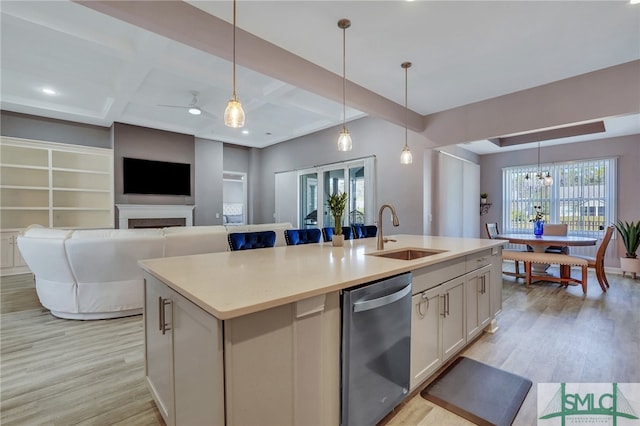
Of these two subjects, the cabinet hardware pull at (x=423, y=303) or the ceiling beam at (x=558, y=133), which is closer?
the cabinet hardware pull at (x=423, y=303)

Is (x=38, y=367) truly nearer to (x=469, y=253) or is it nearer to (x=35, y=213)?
(x=469, y=253)

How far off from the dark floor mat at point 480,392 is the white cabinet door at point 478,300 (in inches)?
12.9

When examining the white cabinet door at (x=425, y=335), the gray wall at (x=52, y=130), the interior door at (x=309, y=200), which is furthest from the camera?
the interior door at (x=309, y=200)

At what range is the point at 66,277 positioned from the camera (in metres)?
3.08

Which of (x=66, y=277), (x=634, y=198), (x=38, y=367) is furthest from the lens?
(x=634, y=198)

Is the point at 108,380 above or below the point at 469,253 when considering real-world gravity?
below

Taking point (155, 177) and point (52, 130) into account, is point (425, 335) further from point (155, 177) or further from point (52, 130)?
point (52, 130)

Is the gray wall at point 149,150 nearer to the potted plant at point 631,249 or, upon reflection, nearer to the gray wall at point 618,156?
the gray wall at point 618,156

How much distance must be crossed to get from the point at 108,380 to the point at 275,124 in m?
5.26

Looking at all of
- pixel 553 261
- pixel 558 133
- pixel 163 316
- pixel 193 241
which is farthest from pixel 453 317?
pixel 558 133

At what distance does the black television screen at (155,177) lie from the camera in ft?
20.2

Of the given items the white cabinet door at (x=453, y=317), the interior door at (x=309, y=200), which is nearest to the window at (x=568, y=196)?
the interior door at (x=309, y=200)

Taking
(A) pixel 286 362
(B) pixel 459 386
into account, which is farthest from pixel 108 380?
(B) pixel 459 386
